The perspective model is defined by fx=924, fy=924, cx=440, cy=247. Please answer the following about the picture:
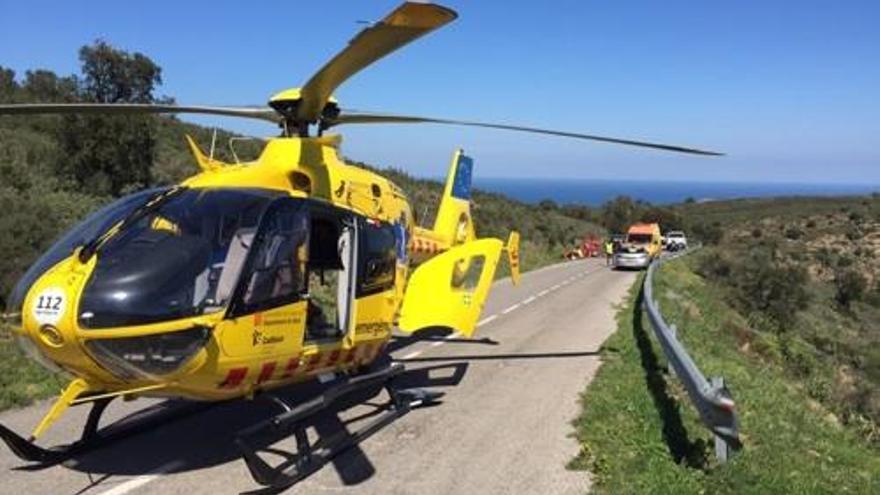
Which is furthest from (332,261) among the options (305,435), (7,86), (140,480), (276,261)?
(7,86)

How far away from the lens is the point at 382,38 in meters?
6.22

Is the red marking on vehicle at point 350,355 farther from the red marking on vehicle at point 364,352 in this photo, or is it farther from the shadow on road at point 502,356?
the shadow on road at point 502,356

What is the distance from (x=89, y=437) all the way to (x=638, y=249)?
39689 millimetres

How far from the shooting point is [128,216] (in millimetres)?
7516

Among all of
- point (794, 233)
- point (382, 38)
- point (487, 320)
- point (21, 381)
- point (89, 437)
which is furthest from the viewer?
point (794, 233)

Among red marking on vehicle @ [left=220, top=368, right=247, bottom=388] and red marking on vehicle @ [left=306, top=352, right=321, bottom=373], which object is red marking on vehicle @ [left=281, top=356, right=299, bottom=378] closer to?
red marking on vehicle @ [left=306, top=352, right=321, bottom=373]

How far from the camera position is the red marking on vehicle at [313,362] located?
8.67 m

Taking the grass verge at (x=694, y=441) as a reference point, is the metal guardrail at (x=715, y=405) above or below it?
above

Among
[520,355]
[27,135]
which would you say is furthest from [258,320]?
[27,135]

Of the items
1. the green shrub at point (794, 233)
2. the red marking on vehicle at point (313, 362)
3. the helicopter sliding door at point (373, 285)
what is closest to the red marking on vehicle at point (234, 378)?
the red marking on vehicle at point (313, 362)

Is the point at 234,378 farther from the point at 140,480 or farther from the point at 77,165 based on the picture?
the point at 77,165

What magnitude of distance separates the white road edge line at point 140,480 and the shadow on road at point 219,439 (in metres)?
0.02

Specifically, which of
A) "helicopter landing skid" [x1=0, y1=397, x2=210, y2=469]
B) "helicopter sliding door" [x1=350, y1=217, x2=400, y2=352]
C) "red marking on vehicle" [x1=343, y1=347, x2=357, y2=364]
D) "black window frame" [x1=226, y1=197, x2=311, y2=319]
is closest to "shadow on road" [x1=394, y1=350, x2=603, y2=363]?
"helicopter sliding door" [x1=350, y1=217, x2=400, y2=352]

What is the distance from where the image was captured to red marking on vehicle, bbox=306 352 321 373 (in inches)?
341
